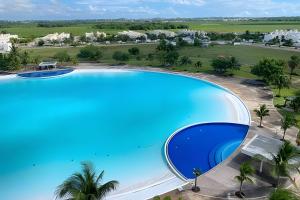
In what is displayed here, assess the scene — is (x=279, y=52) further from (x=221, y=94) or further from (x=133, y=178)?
(x=133, y=178)

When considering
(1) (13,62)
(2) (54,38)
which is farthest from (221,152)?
(2) (54,38)

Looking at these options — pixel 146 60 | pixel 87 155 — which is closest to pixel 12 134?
pixel 87 155

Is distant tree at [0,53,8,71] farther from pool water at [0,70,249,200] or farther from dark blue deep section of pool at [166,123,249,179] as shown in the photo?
dark blue deep section of pool at [166,123,249,179]

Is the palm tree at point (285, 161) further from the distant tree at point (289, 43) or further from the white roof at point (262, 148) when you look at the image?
the distant tree at point (289, 43)

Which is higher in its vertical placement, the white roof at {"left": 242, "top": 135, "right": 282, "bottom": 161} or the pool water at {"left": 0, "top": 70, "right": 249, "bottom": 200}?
the white roof at {"left": 242, "top": 135, "right": 282, "bottom": 161}

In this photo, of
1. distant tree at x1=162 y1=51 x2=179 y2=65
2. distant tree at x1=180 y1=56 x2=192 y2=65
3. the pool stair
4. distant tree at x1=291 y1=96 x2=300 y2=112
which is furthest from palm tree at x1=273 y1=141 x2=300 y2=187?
distant tree at x1=162 y1=51 x2=179 y2=65

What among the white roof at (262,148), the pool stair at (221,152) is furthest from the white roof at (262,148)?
the pool stair at (221,152)
